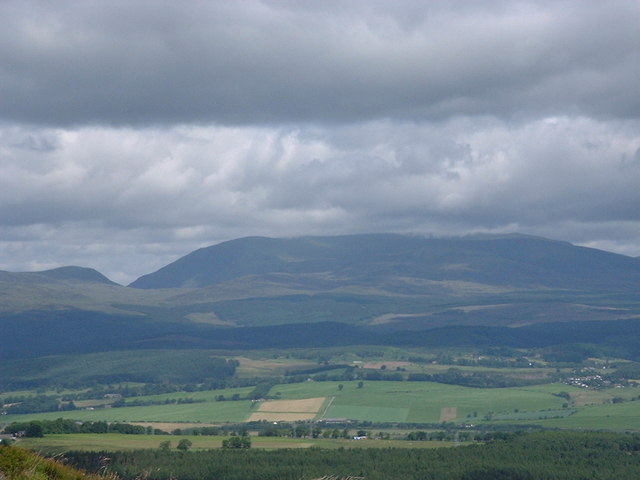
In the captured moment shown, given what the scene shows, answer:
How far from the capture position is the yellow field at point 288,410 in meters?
138

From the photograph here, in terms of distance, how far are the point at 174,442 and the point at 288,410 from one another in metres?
53.8

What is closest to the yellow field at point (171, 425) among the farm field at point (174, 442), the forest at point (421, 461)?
the farm field at point (174, 442)

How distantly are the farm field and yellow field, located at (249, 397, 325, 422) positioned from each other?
118ft

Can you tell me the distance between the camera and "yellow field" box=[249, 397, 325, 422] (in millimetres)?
137500

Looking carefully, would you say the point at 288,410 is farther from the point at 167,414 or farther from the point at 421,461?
the point at 421,461

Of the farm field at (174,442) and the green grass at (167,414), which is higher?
the farm field at (174,442)

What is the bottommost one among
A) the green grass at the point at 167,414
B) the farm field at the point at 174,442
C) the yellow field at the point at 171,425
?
the green grass at the point at 167,414

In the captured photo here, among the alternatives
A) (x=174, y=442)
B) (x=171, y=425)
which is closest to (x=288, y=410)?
(x=171, y=425)

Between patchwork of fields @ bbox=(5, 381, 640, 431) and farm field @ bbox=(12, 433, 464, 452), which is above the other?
farm field @ bbox=(12, 433, 464, 452)

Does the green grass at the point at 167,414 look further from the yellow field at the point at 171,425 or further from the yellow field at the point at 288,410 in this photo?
the yellow field at the point at 171,425

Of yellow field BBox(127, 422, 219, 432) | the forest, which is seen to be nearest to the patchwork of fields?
yellow field BBox(127, 422, 219, 432)

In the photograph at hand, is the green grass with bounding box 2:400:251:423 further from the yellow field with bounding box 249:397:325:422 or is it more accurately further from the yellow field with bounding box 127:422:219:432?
the yellow field with bounding box 127:422:219:432

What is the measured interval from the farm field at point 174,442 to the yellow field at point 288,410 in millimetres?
36104

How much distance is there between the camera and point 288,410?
145375 mm
